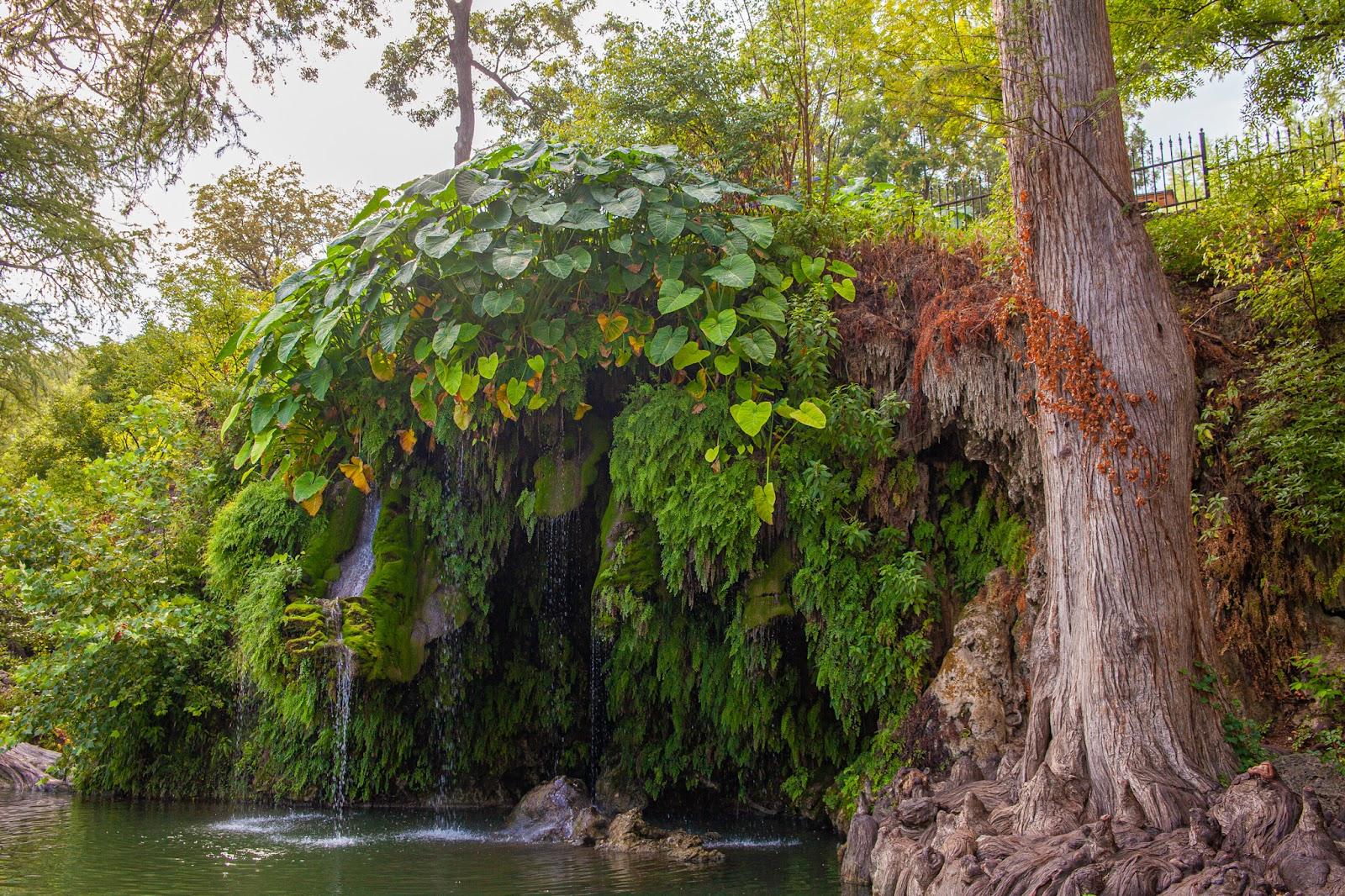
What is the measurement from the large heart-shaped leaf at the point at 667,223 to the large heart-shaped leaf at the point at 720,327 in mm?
813

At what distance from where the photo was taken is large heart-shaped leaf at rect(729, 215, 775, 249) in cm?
852

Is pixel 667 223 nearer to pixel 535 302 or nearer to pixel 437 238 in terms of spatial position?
pixel 535 302

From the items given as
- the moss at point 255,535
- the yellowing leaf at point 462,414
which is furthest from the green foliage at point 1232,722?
the moss at point 255,535

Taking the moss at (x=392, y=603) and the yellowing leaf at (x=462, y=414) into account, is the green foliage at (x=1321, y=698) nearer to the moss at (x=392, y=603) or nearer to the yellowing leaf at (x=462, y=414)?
the yellowing leaf at (x=462, y=414)

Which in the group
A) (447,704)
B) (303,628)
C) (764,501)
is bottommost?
(447,704)

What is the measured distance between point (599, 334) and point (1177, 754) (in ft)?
18.3

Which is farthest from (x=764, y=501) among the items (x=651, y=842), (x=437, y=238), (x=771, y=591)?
(x=437, y=238)

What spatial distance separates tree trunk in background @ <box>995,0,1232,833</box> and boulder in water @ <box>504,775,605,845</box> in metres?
3.78

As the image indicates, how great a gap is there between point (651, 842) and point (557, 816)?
4.12 feet

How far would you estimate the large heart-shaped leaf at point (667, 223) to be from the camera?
328 inches

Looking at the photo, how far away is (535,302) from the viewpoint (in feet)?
28.9

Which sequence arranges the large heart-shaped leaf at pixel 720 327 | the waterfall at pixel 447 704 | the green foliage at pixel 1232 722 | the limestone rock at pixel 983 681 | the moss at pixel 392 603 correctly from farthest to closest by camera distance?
1. the waterfall at pixel 447 704
2. the moss at pixel 392 603
3. the large heart-shaped leaf at pixel 720 327
4. the limestone rock at pixel 983 681
5. the green foliage at pixel 1232 722

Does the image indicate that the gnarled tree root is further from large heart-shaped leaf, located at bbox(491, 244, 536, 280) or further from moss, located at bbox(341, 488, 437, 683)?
large heart-shaped leaf, located at bbox(491, 244, 536, 280)

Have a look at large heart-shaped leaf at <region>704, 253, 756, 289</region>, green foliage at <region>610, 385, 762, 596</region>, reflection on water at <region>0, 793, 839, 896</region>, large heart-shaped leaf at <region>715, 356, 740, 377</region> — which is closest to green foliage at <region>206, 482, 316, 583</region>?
reflection on water at <region>0, 793, 839, 896</region>
